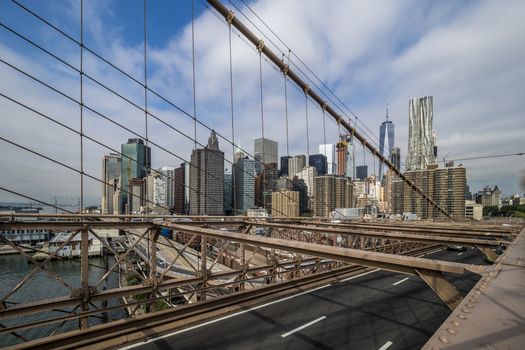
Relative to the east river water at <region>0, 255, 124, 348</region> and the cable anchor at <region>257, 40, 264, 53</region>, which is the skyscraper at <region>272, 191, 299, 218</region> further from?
the east river water at <region>0, 255, 124, 348</region>

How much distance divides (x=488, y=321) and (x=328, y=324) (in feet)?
29.2

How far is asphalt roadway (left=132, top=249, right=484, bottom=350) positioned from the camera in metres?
7.93

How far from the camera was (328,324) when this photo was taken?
31.1 feet

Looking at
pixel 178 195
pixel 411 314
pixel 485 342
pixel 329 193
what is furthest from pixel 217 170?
pixel 329 193

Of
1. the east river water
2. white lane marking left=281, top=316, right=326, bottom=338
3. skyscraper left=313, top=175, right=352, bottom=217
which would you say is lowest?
the east river water

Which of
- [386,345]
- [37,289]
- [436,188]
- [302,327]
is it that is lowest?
[37,289]

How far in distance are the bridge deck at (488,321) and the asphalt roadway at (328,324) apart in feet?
22.5

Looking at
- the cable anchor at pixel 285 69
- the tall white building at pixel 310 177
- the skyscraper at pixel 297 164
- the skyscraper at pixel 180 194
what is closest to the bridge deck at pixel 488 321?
the skyscraper at pixel 180 194

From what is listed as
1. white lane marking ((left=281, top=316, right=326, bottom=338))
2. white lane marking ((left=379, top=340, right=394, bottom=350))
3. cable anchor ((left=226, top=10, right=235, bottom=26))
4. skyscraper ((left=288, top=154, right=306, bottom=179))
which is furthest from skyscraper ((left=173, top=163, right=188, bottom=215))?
skyscraper ((left=288, top=154, right=306, bottom=179))

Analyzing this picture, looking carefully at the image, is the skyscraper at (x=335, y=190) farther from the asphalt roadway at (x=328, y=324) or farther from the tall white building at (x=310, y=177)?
the asphalt roadway at (x=328, y=324)

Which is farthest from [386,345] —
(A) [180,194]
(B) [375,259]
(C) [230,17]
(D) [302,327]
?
(A) [180,194]

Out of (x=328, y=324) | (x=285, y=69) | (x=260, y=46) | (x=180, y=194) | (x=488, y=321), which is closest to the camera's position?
(x=488, y=321)

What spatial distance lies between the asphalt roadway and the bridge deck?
6871 mm

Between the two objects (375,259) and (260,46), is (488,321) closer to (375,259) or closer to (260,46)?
(375,259)
